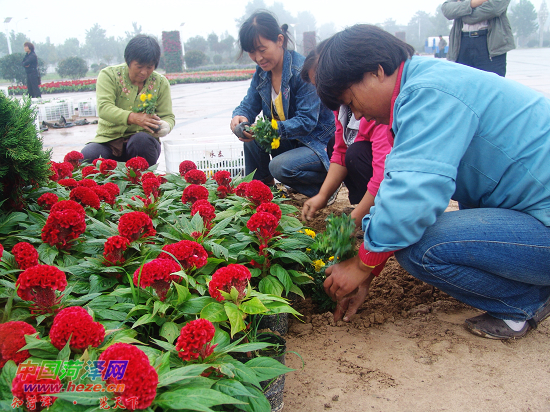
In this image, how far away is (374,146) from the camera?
2.45 meters

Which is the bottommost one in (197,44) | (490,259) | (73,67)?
(490,259)

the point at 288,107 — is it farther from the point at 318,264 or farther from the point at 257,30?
the point at 318,264

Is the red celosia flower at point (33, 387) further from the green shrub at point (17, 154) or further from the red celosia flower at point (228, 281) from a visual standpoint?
the green shrub at point (17, 154)

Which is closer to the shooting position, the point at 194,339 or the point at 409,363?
the point at 194,339

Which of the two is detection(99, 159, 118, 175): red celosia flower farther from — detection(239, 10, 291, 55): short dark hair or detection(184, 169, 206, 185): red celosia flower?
detection(239, 10, 291, 55): short dark hair

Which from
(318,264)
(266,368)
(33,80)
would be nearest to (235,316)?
(266,368)

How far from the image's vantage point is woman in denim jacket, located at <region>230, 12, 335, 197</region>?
333 centimetres

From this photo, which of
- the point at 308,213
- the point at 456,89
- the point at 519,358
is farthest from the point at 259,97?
the point at 519,358

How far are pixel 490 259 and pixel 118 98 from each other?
11.1 ft

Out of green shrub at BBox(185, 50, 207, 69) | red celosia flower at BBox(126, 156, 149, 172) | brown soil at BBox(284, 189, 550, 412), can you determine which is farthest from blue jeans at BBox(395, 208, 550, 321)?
green shrub at BBox(185, 50, 207, 69)

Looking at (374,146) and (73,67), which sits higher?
(73,67)

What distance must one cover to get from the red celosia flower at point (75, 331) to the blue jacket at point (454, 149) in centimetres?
94

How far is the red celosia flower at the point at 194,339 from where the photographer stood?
1193 millimetres

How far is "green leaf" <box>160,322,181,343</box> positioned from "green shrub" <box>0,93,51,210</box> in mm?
1196
